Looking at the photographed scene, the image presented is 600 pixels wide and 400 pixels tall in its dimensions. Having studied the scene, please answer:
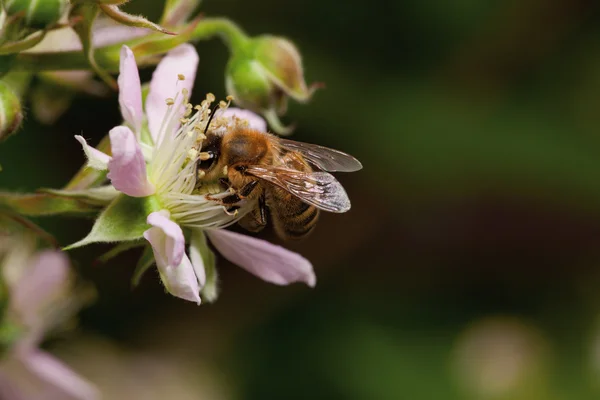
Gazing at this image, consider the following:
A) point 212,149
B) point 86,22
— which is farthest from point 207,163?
point 86,22

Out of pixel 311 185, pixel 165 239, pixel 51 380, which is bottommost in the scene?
pixel 51 380

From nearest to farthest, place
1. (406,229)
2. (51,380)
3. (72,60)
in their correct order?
(72,60) < (51,380) < (406,229)

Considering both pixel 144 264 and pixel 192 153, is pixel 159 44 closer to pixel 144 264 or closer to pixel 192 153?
pixel 192 153

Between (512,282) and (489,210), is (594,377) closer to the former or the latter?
(512,282)

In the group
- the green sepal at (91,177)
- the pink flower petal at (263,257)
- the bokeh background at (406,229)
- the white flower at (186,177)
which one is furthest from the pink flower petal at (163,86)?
the bokeh background at (406,229)

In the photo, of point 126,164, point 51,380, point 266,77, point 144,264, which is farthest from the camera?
point 51,380

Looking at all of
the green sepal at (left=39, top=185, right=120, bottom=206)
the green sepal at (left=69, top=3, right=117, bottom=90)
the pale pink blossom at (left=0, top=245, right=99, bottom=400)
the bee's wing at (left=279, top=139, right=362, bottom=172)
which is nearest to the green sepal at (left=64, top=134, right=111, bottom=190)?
the green sepal at (left=39, top=185, right=120, bottom=206)

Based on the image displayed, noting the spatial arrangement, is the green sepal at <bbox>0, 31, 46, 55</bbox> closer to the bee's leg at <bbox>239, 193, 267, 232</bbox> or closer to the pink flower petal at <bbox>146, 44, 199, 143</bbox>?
the pink flower petal at <bbox>146, 44, 199, 143</bbox>
